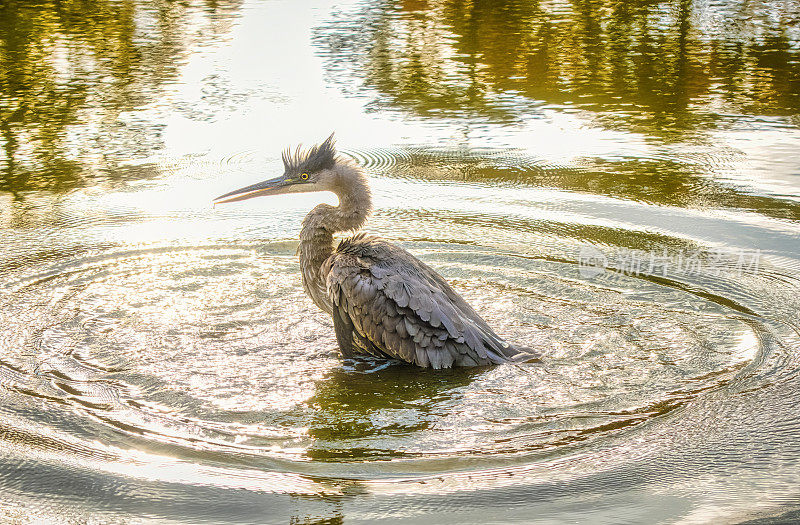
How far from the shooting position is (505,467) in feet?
17.1

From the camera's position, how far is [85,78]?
599 inches

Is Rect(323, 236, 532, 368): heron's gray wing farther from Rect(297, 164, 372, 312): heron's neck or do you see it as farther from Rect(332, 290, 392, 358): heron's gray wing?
Rect(297, 164, 372, 312): heron's neck

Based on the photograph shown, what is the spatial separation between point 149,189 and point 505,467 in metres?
6.44

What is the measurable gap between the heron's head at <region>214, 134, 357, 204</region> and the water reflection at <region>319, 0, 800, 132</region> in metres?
5.58

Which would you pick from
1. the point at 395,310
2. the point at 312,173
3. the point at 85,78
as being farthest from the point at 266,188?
the point at 85,78

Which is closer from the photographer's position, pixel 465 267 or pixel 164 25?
pixel 465 267

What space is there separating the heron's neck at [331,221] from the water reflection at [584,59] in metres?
5.70

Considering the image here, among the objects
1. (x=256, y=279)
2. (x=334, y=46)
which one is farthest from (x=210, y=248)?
(x=334, y=46)

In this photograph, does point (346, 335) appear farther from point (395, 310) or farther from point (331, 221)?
point (331, 221)

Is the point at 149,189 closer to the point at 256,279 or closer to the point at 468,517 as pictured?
the point at 256,279

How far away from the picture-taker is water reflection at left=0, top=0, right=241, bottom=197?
11461 millimetres

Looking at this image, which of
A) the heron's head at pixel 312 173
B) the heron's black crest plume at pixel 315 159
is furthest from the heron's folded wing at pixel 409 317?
the heron's black crest plume at pixel 315 159

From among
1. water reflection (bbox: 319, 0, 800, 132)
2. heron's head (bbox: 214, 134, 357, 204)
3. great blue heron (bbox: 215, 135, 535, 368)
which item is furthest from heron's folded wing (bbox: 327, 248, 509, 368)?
water reflection (bbox: 319, 0, 800, 132)

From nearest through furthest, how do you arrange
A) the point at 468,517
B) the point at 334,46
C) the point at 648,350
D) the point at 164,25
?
the point at 468,517 → the point at 648,350 → the point at 334,46 → the point at 164,25
